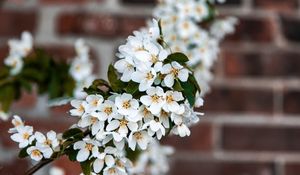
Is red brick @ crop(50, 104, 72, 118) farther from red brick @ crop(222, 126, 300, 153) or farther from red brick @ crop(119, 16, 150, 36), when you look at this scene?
red brick @ crop(222, 126, 300, 153)

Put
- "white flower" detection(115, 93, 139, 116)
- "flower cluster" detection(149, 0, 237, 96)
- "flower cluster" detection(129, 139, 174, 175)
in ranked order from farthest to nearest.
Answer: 1. "flower cluster" detection(129, 139, 174, 175)
2. "flower cluster" detection(149, 0, 237, 96)
3. "white flower" detection(115, 93, 139, 116)

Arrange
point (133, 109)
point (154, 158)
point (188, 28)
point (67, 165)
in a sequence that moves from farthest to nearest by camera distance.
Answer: point (67, 165) < point (154, 158) < point (188, 28) < point (133, 109)

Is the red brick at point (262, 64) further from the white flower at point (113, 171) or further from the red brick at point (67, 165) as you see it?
the white flower at point (113, 171)

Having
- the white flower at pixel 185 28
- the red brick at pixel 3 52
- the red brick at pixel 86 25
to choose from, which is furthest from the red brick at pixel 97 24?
the white flower at pixel 185 28

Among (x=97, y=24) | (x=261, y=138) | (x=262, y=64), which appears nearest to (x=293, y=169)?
(x=261, y=138)

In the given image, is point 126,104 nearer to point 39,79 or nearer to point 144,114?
point 144,114

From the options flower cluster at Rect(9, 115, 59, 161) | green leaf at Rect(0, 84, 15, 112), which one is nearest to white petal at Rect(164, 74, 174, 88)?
flower cluster at Rect(9, 115, 59, 161)

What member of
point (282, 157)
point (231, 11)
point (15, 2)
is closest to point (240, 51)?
point (231, 11)
